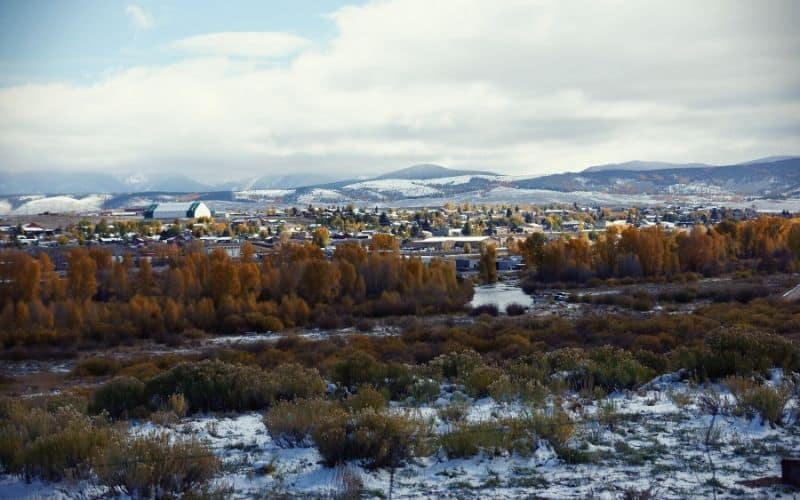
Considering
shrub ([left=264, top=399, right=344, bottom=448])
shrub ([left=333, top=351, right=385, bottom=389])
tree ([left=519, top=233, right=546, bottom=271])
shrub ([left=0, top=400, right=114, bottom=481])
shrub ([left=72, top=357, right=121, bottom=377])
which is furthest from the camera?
tree ([left=519, top=233, right=546, bottom=271])

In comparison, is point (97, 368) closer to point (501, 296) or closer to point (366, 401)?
point (366, 401)

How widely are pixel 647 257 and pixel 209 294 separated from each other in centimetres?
3560

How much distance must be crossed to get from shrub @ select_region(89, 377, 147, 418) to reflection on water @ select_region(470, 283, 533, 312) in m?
32.8

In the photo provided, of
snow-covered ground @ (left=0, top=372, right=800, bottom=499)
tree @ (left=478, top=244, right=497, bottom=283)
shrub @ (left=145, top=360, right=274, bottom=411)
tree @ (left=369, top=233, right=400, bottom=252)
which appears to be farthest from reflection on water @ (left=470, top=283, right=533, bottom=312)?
snow-covered ground @ (left=0, top=372, right=800, bottom=499)

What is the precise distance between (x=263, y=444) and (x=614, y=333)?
18124 mm

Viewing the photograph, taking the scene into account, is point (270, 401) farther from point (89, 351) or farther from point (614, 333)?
point (89, 351)

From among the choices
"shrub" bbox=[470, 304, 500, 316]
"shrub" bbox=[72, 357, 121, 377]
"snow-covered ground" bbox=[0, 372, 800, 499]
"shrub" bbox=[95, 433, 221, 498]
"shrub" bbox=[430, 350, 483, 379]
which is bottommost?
"shrub" bbox=[470, 304, 500, 316]

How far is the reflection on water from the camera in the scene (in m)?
45.9

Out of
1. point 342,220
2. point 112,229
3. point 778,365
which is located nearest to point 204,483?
point 778,365

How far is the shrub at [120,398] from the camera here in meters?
9.92

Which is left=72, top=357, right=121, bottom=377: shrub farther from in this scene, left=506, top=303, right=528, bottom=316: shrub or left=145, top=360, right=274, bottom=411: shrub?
left=506, top=303, right=528, bottom=316: shrub

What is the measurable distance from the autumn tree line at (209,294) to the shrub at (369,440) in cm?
2998

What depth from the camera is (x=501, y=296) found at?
51000 mm

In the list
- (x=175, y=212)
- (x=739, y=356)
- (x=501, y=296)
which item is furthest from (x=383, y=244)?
(x=175, y=212)
